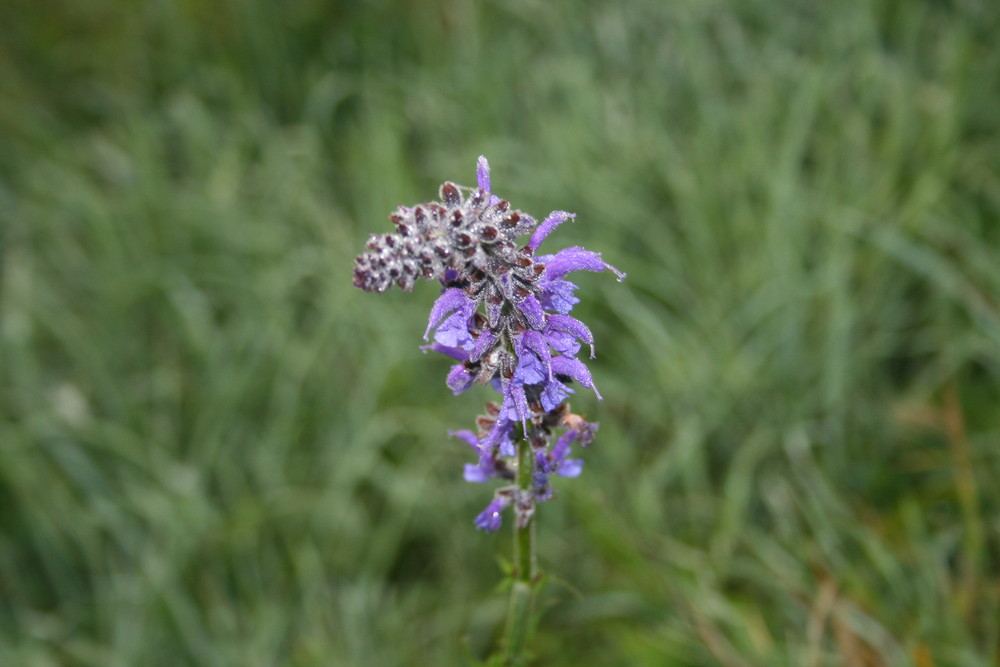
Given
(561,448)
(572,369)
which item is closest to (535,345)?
(572,369)

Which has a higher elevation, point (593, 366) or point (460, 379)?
point (593, 366)

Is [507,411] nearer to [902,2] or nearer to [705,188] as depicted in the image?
[705,188]

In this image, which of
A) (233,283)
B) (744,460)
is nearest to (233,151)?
(233,283)

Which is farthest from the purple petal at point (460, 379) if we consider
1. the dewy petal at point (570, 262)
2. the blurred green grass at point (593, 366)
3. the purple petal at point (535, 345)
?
the blurred green grass at point (593, 366)

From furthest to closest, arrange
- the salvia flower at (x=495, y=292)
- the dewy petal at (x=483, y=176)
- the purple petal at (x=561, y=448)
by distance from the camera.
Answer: the purple petal at (x=561, y=448) < the dewy petal at (x=483, y=176) < the salvia flower at (x=495, y=292)

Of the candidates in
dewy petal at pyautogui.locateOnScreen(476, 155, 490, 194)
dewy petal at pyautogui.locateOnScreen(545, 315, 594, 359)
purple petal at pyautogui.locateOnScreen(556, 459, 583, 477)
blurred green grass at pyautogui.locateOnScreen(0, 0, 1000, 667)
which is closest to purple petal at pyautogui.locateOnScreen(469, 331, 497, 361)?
dewy petal at pyautogui.locateOnScreen(545, 315, 594, 359)

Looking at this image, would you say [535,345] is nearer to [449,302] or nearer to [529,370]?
[529,370]

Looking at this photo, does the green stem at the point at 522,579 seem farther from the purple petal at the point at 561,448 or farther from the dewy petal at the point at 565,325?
the dewy petal at the point at 565,325
